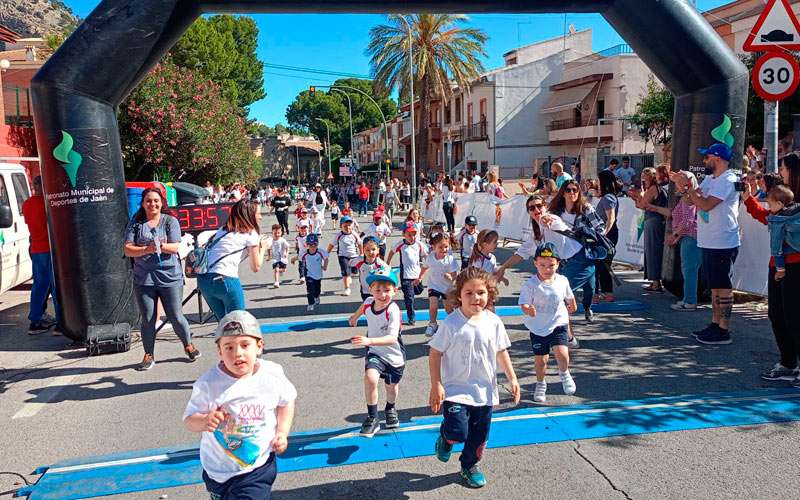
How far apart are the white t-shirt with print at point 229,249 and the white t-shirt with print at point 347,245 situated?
477cm

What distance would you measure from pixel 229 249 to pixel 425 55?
27306 mm

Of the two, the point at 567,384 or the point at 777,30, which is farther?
the point at 777,30

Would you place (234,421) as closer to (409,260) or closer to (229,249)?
(229,249)

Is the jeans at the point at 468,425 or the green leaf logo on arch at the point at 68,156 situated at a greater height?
Answer: the green leaf logo on arch at the point at 68,156

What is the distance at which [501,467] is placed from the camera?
4.19m

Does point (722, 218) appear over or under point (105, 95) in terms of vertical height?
under

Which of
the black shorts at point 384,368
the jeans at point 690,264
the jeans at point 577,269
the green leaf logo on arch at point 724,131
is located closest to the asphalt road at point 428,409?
the jeans at point 690,264

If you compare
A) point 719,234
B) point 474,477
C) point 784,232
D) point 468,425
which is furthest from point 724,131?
point 474,477

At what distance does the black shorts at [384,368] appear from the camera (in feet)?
15.7

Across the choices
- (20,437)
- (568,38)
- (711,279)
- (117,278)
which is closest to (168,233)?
(117,278)

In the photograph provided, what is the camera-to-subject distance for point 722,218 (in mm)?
6816

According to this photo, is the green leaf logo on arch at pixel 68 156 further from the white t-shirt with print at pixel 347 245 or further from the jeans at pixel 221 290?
the white t-shirt with print at pixel 347 245

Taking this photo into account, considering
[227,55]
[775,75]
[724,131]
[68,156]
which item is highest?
[227,55]

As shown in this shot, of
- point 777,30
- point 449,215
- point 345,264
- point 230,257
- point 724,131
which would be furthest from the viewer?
point 449,215
